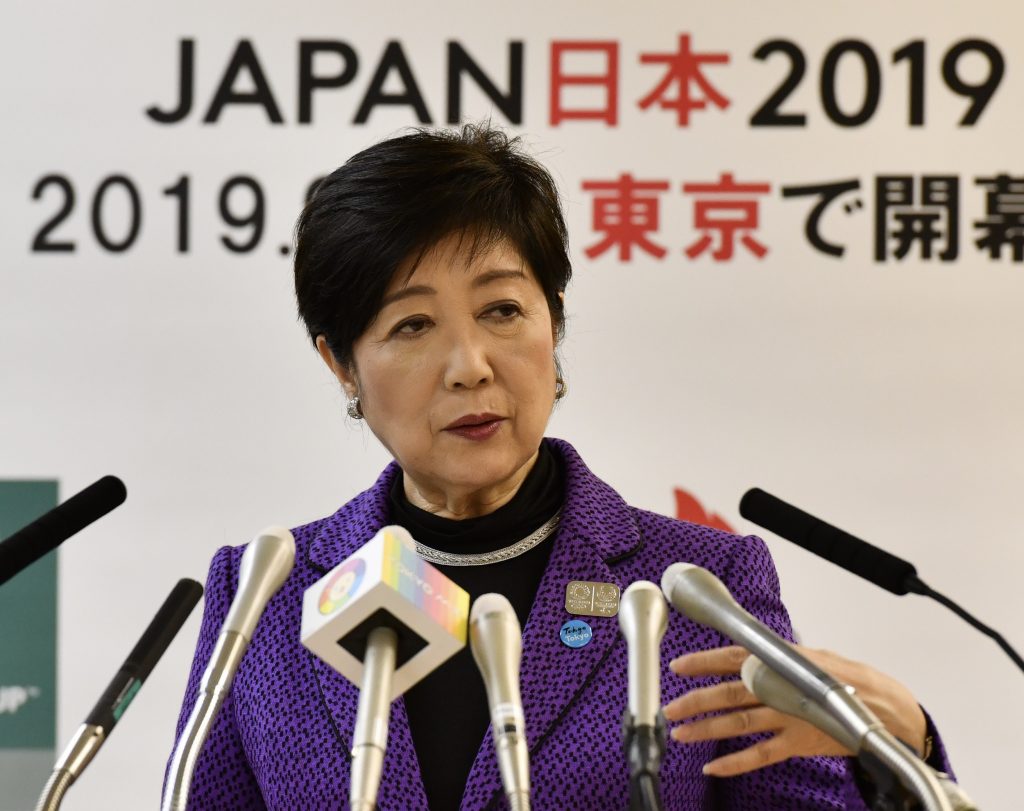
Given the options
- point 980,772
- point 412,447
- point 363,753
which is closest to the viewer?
point 363,753

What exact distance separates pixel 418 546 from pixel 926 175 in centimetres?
161

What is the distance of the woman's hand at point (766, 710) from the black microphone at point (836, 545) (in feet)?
0.27

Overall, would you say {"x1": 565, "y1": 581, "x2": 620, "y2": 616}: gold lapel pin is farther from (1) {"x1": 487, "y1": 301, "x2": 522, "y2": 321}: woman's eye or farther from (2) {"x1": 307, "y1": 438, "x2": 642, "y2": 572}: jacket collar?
(1) {"x1": 487, "y1": 301, "x2": 522, "y2": 321}: woman's eye

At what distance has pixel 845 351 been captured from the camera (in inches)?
115

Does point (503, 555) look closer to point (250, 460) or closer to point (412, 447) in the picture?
point (412, 447)

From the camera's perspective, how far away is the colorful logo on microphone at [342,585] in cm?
108

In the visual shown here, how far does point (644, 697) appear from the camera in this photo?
108cm

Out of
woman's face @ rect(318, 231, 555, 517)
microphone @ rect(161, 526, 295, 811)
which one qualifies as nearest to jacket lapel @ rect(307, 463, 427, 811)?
woman's face @ rect(318, 231, 555, 517)

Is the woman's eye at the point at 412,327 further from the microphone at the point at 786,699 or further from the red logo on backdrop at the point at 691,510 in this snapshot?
the red logo on backdrop at the point at 691,510

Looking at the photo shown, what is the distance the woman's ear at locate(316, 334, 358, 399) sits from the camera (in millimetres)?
1882

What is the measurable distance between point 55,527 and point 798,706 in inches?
28.3

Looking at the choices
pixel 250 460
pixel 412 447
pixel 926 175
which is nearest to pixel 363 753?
pixel 412 447

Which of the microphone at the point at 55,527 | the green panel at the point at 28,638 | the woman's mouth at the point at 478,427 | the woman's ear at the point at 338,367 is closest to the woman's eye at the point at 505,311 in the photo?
the woman's mouth at the point at 478,427

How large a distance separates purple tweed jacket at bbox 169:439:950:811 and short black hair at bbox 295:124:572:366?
0.94ft
